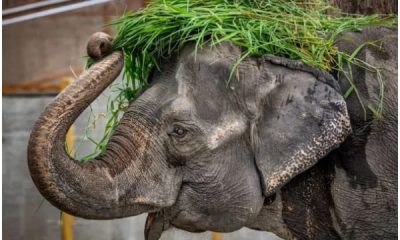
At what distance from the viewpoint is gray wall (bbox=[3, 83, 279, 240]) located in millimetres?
5891

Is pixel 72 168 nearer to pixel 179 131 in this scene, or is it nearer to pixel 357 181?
pixel 179 131

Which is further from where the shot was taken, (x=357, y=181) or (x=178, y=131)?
(x=357, y=181)

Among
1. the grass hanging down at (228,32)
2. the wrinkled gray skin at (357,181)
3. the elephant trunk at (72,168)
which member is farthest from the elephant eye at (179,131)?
the wrinkled gray skin at (357,181)

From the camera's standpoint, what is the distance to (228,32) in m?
3.15

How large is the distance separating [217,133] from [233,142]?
8 cm

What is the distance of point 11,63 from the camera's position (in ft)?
24.2

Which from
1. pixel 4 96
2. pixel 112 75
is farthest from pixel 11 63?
pixel 112 75

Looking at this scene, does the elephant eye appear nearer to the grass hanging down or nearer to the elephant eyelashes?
the elephant eyelashes

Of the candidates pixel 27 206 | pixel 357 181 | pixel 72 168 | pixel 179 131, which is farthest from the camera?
pixel 27 206

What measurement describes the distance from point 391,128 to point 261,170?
1.62 feet

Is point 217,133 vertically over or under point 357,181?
over

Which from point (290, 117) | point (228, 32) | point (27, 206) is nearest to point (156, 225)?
point (290, 117)

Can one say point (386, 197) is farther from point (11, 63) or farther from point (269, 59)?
point (11, 63)

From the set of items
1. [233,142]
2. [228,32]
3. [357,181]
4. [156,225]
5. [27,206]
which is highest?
[228,32]
